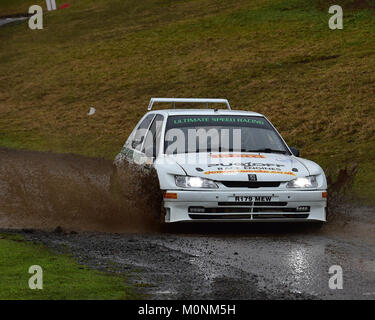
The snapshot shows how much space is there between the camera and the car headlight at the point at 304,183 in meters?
10.0

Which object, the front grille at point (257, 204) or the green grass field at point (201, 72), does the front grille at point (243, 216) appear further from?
the green grass field at point (201, 72)

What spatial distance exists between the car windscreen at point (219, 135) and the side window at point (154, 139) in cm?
15

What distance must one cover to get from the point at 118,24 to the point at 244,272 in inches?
1885

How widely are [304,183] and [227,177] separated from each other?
0.98 meters

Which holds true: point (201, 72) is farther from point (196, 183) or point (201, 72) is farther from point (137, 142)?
point (196, 183)

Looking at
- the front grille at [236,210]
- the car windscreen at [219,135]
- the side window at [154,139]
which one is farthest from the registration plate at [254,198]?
the side window at [154,139]

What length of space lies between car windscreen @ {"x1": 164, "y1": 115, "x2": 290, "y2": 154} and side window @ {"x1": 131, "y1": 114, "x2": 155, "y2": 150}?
0.63 m

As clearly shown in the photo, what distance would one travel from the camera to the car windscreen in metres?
10.9

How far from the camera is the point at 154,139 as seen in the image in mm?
11336

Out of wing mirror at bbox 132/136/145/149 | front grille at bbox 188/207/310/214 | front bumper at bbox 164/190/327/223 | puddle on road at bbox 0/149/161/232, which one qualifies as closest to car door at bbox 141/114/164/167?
wing mirror at bbox 132/136/145/149

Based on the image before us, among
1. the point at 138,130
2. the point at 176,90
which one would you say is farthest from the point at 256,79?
the point at 138,130

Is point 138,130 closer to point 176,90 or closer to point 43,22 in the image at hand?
point 176,90

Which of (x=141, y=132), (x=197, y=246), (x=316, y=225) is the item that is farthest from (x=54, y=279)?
(x=141, y=132)

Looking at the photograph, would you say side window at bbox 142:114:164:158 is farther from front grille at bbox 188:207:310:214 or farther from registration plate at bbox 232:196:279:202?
registration plate at bbox 232:196:279:202
